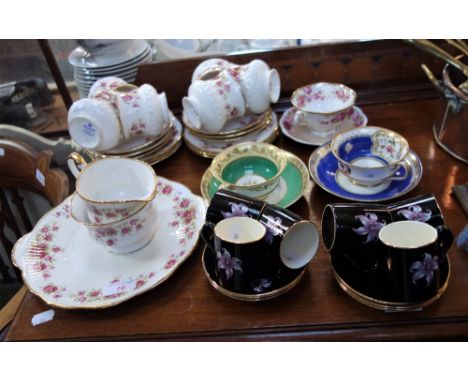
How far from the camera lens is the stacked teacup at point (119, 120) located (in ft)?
2.55

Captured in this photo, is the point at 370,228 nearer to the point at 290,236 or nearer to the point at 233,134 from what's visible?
the point at 290,236

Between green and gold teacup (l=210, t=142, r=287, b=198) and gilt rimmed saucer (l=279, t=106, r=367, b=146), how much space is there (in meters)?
0.11

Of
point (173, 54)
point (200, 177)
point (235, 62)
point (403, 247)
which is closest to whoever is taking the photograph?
point (403, 247)

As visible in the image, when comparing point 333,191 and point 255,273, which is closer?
point 255,273

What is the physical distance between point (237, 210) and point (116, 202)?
18 cm

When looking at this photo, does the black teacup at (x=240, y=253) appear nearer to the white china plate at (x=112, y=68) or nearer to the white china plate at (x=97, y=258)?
the white china plate at (x=97, y=258)

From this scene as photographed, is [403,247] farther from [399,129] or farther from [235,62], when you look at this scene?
[235,62]

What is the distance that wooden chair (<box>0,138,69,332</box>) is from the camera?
80cm

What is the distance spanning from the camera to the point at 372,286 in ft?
1.75

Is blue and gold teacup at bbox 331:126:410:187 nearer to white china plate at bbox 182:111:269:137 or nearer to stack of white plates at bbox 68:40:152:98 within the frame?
white china plate at bbox 182:111:269:137

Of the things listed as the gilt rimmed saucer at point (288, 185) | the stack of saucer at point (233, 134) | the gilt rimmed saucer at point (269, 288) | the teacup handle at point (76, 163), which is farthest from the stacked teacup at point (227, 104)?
the gilt rimmed saucer at point (269, 288)

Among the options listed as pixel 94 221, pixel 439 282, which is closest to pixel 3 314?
pixel 94 221

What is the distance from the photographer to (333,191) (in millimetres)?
689

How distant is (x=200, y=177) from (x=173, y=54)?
1.74ft
